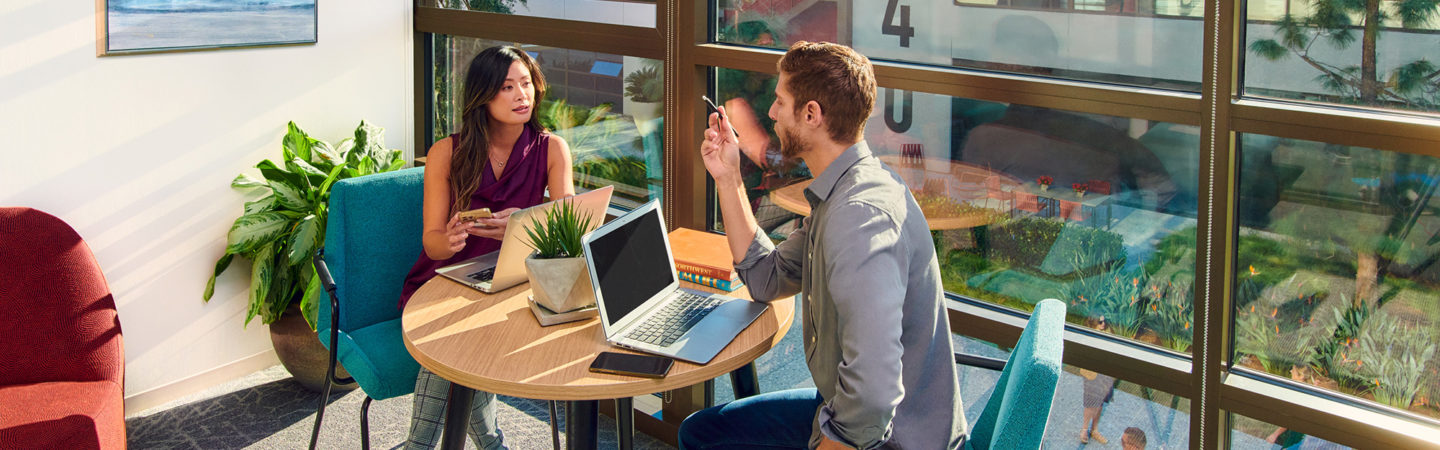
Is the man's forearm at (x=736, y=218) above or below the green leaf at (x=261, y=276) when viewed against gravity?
above

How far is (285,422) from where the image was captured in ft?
11.8

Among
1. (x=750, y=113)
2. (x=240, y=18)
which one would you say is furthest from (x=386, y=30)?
(x=750, y=113)

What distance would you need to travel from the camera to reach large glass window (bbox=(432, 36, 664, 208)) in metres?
3.41

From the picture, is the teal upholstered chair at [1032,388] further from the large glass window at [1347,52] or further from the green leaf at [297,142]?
the green leaf at [297,142]

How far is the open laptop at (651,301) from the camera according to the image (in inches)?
83.4

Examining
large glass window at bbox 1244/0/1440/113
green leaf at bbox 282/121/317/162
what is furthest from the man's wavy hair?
green leaf at bbox 282/121/317/162

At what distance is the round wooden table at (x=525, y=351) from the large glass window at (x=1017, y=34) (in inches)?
29.8

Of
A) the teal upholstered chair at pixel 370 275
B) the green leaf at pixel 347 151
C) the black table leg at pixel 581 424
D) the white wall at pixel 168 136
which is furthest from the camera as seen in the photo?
the green leaf at pixel 347 151

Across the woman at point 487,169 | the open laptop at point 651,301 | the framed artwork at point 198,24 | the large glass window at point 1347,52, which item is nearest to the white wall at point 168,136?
the framed artwork at point 198,24

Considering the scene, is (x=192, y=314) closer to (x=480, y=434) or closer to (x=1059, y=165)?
(x=480, y=434)

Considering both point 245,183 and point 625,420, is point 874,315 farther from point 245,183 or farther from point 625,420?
point 245,183

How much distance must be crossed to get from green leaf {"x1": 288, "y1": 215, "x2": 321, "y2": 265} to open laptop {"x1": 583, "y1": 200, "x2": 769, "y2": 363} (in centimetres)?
170

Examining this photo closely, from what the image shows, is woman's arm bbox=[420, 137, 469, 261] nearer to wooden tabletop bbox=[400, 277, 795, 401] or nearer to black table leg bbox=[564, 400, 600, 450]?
wooden tabletop bbox=[400, 277, 795, 401]

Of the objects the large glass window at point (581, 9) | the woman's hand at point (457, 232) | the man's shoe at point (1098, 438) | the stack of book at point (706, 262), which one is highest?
the large glass window at point (581, 9)
